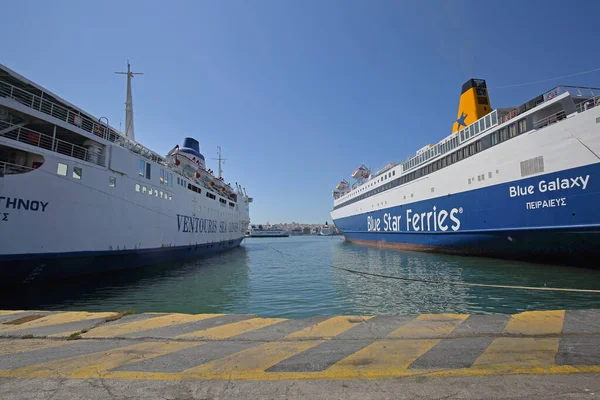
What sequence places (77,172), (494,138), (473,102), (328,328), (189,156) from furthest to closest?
(189,156)
(473,102)
(494,138)
(77,172)
(328,328)

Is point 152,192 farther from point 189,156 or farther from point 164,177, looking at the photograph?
point 189,156

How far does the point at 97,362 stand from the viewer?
328cm

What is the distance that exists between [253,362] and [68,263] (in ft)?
46.5

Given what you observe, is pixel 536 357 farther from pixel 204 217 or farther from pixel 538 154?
pixel 204 217

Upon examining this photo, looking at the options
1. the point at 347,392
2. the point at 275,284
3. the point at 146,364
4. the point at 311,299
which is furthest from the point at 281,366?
the point at 275,284

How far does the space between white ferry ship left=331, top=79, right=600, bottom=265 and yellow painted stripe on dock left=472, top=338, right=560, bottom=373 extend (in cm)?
1501

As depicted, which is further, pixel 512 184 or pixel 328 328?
pixel 512 184

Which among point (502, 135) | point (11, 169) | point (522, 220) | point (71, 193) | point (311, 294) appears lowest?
point (311, 294)

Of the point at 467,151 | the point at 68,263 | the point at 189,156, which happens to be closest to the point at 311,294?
the point at 68,263

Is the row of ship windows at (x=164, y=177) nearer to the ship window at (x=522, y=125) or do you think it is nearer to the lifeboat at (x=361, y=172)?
the ship window at (x=522, y=125)

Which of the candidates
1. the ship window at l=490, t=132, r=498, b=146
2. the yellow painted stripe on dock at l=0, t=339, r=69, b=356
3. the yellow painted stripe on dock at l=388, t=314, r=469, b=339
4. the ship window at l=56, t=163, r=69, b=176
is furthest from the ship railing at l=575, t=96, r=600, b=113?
the ship window at l=56, t=163, r=69, b=176

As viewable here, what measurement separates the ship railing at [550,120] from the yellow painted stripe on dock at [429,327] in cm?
1721

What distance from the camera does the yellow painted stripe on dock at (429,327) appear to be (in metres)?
3.95

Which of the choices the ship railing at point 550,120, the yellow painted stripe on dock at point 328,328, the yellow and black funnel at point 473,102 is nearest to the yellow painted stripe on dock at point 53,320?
the yellow painted stripe on dock at point 328,328
